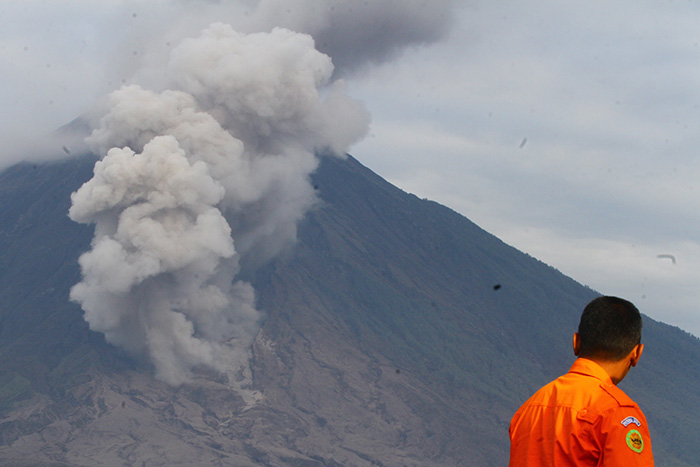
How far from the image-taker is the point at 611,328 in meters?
3.36

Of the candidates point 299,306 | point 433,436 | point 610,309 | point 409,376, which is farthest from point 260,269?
point 610,309

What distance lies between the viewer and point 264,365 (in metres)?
148

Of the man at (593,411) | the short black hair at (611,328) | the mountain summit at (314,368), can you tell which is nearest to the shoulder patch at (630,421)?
the man at (593,411)

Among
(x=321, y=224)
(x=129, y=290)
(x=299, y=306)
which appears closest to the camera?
(x=129, y=290)

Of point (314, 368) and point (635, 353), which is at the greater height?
point (635, 353)

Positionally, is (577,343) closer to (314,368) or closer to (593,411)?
(593,411)

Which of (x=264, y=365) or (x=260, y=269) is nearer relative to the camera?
(x=264, y=365)

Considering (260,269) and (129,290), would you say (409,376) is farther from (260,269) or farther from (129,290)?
(129,290)

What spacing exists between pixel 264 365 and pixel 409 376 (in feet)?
85.8

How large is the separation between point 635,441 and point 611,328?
0.55 meters

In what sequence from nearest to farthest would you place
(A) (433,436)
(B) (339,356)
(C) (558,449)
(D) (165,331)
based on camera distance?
(C) (558,449) → (D) (165,331) → (A) (433,436) → (B) (339,356)

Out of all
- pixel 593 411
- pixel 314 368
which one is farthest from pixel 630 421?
pixel 314 368

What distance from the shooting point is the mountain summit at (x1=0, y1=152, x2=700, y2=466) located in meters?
132

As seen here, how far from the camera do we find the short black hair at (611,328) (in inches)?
132
